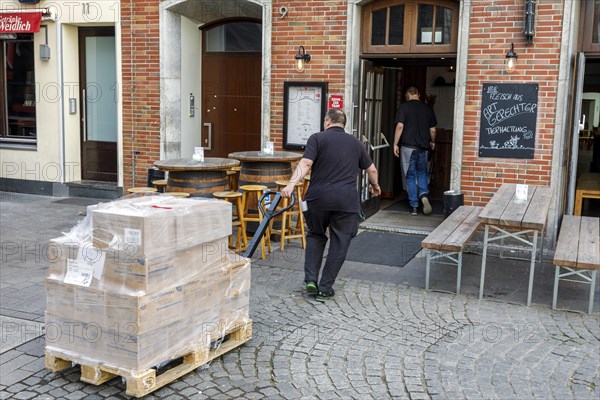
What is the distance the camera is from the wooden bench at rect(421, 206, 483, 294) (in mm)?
6098

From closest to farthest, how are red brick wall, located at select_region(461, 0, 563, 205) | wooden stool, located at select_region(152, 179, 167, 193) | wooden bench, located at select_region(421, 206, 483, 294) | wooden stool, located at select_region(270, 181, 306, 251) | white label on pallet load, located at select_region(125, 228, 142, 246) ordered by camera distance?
white label on pallet load, located at select_region(125, 228, 142, 246), wooden bench, located at select_region(421, 206, 483, 294), red brick wall, located at select_region(461, 0, 563, 205), wooden stool, located at select_region(270, 181, 306, 251), wooden stool, located at select_region(152, 179, 167, 193)

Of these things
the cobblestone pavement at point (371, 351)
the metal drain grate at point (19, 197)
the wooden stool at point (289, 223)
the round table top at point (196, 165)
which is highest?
the round table top at point (196, 165)

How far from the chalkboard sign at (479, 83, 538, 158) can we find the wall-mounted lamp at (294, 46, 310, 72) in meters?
2.33

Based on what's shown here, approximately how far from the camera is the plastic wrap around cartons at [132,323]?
13.2ft

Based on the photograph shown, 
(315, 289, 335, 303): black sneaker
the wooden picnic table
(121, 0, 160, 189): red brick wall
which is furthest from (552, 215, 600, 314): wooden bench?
(121, 0, 160, 189): red brick wall

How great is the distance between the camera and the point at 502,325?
555 cm

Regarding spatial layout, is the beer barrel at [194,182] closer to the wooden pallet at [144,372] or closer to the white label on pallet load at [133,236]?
the wooden pallet at [144,372]

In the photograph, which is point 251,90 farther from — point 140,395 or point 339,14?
point 140,395

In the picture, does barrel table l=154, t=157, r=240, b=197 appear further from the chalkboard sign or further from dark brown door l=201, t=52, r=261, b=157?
the chalkboard sign

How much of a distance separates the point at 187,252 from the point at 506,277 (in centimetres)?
395

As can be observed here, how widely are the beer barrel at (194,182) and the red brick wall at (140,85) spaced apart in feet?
8.60

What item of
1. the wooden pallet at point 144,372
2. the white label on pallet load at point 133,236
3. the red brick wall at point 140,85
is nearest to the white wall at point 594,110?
the red brick wall at point 140,85

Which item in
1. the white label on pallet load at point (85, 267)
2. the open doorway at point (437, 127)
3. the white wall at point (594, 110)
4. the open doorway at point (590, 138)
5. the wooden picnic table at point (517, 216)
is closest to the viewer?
the white label on pallet load at point (85, 267)

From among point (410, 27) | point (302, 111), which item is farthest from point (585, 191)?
point (302, 111)
